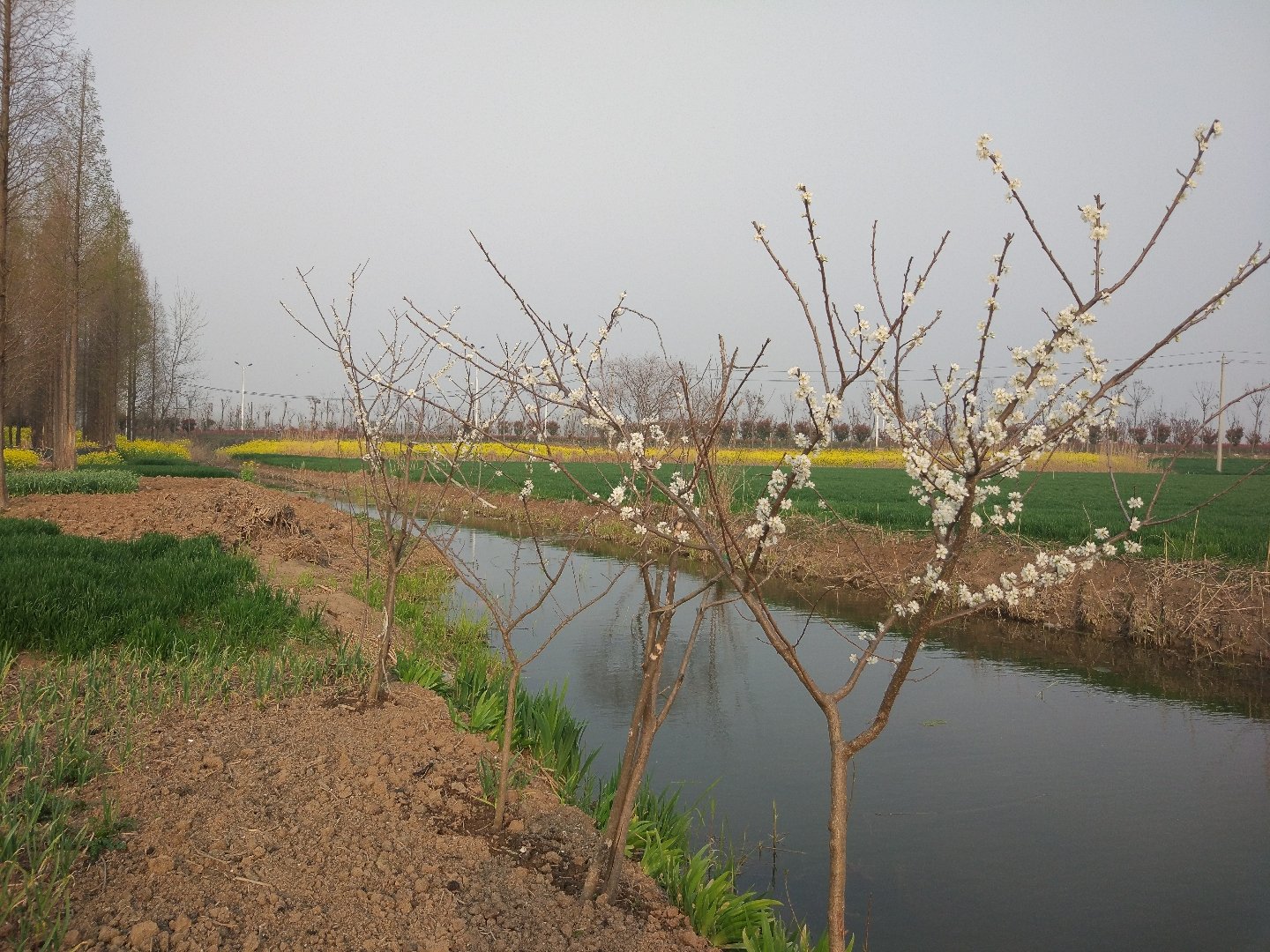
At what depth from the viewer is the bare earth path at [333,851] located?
2.71 meters

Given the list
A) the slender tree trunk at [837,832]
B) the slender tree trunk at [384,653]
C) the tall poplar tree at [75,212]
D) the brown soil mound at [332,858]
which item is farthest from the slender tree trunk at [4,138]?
the slender tree trunk at [837,832]

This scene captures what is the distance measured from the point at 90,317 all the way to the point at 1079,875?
24920 mm

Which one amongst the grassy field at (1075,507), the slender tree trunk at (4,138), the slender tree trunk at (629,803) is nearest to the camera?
the slender tree trunk at (629,803)

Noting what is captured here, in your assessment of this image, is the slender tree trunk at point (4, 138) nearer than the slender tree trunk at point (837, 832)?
No

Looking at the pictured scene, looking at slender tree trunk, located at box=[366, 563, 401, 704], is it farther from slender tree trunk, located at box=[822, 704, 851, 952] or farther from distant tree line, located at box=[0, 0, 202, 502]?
distant tree line, located at box=[0, 0, 202, 502]

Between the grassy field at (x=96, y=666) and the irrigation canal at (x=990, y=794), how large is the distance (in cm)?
220

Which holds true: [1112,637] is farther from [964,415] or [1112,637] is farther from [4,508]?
[4,508]

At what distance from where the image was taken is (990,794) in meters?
5.18

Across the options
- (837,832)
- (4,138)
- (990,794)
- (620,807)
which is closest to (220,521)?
(4,138)

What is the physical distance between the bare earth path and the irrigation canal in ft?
4.04

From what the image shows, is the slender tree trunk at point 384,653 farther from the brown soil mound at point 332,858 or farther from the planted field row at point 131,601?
the planted field row at point 131,601

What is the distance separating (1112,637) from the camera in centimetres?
915

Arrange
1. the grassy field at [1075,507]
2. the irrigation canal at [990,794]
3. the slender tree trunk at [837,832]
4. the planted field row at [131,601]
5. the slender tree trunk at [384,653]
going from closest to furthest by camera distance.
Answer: the slender tree trunk at [837,832] < the irrigation canal at [990,794] < the slender tree trunk at [384,653] < the planted field row at [131,601] < the grassy field at [1075,507]

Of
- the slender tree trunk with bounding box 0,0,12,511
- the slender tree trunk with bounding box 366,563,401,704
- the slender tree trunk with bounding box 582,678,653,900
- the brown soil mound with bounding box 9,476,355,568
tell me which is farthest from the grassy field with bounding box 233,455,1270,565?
the slender tree trunk with bounding box 0,0,12,511
